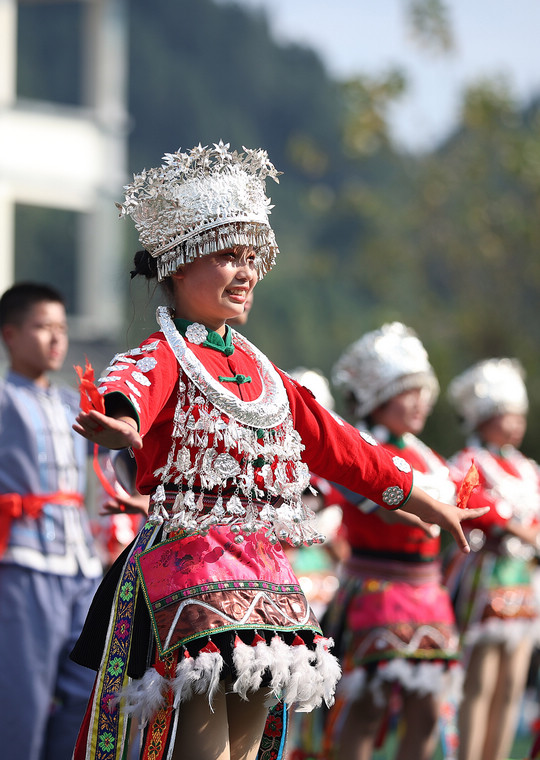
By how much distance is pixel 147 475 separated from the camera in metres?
3.07

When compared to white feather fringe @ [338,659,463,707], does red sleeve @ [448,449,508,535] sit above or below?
above

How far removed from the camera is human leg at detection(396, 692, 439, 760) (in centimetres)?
509

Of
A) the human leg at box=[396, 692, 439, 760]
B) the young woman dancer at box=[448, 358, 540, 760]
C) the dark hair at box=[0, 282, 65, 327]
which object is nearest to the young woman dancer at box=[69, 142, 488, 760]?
the dark hair at box=[0, 282, 65, 327]

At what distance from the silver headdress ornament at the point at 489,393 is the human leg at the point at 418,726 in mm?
1935

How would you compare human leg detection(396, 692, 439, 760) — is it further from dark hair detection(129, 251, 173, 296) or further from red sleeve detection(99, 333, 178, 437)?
red sleeve detection(99, 333, 178, 437)

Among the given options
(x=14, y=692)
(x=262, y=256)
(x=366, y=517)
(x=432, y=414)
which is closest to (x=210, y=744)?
(x=262, y=256)

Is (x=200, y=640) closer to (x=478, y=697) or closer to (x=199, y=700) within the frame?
(x=199, y=700)

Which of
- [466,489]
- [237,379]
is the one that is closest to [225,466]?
[237,379]

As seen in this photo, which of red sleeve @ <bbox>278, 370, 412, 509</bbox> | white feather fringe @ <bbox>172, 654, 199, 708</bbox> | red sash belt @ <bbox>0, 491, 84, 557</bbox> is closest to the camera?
white feather fringe @ <bbox>172, 654, 199, 708</bbox>

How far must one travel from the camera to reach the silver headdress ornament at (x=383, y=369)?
17.7 feet

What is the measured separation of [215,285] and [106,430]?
0.69 meters

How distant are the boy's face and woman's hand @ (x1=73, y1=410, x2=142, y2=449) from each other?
2.43 meters

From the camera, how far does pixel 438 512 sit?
327 cm

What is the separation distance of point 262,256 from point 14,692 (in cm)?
207
